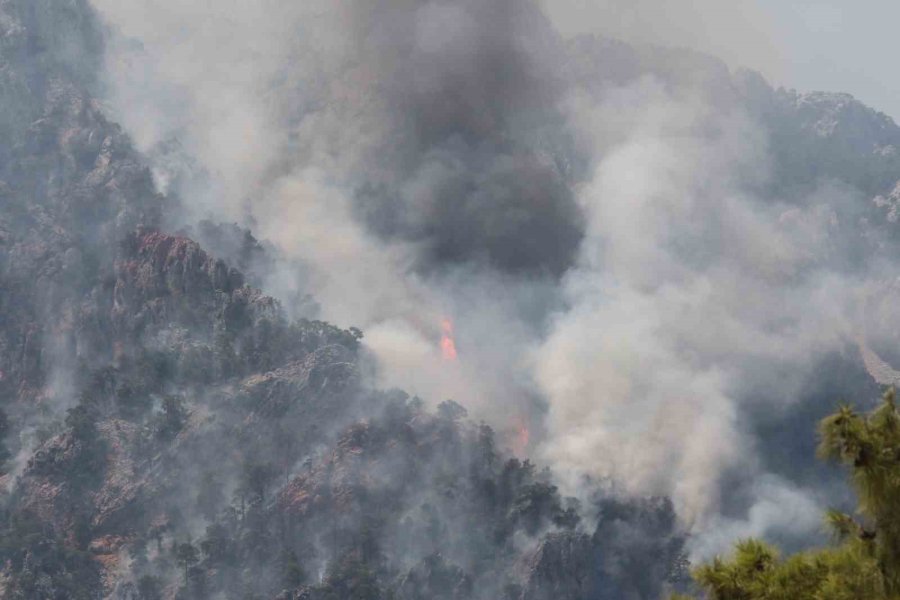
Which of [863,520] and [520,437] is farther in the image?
[520,437]

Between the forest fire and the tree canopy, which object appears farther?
the forest fire

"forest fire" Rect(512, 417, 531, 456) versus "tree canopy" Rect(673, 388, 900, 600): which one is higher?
"forest fire" Rect(512, 417, 531, 456)

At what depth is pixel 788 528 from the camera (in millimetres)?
180875

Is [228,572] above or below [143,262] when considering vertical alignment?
below

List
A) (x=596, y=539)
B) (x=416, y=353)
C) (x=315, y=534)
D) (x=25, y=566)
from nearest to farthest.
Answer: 1. (x=25, y=566)
2. (x=315, y=534)
3. (x=596, y=539)
4. (x=416, y=353)

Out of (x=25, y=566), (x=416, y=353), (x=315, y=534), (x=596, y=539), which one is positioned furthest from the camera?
(x=416, y=353)

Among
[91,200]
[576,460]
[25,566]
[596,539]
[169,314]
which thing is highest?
[91,200]

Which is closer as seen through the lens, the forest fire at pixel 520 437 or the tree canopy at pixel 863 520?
the tree canopy at pixel 863 520

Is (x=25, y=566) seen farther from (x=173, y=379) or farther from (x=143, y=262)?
(x=143, y=262)

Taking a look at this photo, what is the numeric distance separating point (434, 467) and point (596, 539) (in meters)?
25.6

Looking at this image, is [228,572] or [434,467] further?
[434,467]

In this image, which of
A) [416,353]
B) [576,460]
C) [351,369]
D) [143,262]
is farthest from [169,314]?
[576,460]

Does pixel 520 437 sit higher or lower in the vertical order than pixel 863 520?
higher

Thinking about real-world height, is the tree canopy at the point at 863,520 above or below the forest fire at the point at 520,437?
below
